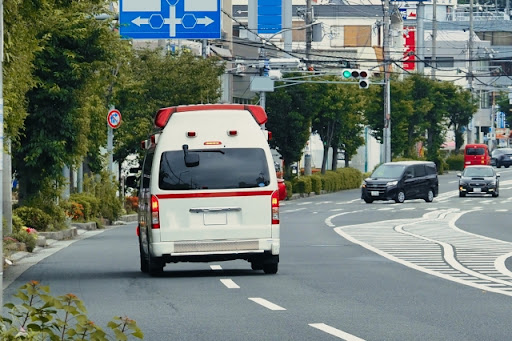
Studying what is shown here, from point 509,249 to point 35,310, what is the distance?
1918 centimetres

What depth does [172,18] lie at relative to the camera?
3659cm

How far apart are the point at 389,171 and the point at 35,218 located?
26.5 metres

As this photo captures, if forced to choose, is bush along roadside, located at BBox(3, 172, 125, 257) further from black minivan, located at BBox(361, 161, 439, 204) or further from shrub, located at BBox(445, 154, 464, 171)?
shrub, located at BBox(445, 154, 464, 171)

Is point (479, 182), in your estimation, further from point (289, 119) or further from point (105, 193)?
point (105, 193)

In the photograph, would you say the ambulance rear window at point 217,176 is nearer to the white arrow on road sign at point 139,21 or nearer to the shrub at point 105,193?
the white arrow on road sign at point 139,21

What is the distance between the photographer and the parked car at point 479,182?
63.6 m

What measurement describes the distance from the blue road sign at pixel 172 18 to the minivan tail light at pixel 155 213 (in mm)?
17030

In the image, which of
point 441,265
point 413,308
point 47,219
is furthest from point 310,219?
point 413,308

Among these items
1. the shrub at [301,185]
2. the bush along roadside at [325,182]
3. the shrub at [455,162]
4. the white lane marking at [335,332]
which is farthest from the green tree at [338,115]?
the white lane marking at [335,332]

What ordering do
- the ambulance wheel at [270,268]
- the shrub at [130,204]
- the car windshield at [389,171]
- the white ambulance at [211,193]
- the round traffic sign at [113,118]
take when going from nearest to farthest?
the white ambulance at [211,193] < the ambulance wheel at [270,268] < the round traffic sign at [113,118] < the shrub at [130,204] < the car windshield at [389,171]

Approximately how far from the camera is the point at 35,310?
9.13 m

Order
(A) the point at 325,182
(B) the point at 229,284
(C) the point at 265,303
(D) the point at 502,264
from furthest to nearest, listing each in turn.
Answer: (A) the point at 325,182, (D) the point at 502,264, (B) the point at 229,284, (C) the point at 265,303

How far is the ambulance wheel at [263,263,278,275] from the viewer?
789 inches

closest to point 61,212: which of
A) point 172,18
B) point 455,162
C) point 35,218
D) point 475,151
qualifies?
point 35,218
